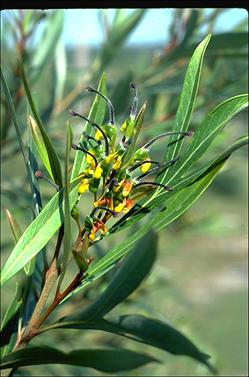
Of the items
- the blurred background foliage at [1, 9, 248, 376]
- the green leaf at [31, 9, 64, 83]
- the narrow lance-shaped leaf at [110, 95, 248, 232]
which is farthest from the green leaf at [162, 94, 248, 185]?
the green leaf at [31, 9, 64, 83]

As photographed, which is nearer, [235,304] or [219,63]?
[219,63]

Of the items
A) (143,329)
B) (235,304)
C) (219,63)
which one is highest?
(235,304)

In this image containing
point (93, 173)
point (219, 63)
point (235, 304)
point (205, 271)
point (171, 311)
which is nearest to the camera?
point (93, 173)

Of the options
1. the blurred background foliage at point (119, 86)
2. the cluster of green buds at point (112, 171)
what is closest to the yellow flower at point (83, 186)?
the cluster of green buds at point (112, 171)

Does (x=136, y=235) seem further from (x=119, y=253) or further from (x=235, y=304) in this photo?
(x=235, y=304)

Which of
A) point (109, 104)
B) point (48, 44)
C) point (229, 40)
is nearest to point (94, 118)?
point (109, 104)
